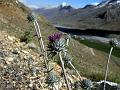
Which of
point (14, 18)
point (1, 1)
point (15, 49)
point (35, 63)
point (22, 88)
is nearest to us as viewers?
point (22, 88)

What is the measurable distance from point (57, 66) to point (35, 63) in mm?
1067

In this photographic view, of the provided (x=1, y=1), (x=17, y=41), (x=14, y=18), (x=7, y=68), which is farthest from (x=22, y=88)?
(x=1, y=1)

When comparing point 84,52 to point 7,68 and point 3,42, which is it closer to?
point 3,42

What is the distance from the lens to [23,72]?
1803 cm

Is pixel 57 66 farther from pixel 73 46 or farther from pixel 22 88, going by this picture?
pixel 73 46

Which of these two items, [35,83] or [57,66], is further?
[57,66]

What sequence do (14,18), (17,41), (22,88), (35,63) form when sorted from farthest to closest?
1. (14,18)
2. (17,41)
3. (35,63)
4. (22,88)

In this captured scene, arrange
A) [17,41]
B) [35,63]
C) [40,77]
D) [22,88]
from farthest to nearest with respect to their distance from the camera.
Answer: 1. [17,41]
2. [35,63]
3. [40,77]
4. [22,88]

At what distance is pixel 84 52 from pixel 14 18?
6642mm

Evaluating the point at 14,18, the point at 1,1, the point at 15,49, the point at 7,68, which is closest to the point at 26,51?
the point at 15,49

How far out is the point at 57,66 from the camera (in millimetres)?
20750

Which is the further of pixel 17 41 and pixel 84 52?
pixel 84 52

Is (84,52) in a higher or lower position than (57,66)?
lower

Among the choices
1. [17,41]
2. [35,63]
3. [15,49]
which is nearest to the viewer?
[35,63]
